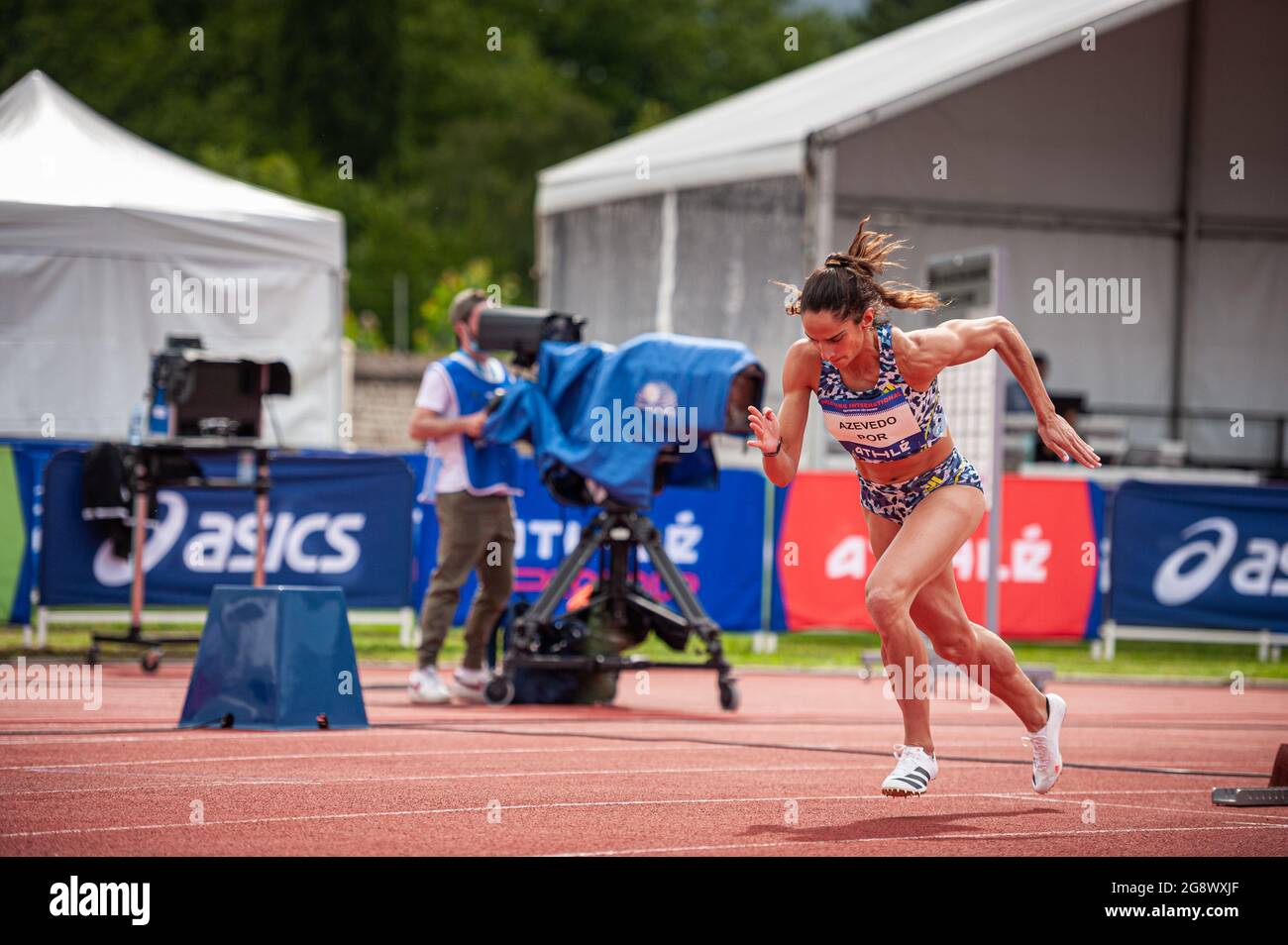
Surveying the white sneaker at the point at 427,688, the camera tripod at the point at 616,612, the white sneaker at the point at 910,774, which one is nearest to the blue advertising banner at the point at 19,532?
the white sneaker at the point at 427,688

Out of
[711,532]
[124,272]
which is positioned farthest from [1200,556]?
[124,272]

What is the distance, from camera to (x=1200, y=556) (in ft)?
53.3

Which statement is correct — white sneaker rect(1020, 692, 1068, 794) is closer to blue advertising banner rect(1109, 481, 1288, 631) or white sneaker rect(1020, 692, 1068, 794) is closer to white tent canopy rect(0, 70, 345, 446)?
blue advertising banner rect(1109, 481, 1288, 631)

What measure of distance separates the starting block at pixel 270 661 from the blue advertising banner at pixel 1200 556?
29.0 ft

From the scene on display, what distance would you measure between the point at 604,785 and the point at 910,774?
1.39m

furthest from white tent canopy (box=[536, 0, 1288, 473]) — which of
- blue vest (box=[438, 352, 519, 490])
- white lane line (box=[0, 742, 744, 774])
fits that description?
white lane line (box=[0, 742, 744, 774])

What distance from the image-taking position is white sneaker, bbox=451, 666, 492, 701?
448 inches

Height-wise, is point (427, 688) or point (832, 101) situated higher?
point (832, 101)

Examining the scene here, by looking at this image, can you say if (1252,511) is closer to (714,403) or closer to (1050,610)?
(1050,610)

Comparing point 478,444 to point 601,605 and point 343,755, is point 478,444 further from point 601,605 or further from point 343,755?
point 343,755

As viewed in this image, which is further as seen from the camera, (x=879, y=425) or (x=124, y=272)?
(x=124, y=272)

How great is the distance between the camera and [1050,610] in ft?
54.3
